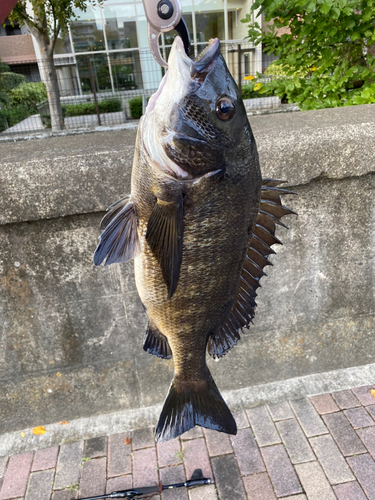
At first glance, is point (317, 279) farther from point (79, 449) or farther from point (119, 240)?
point (79, 449)

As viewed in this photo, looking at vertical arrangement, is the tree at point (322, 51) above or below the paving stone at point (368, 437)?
above

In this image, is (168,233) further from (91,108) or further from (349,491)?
(91,108)

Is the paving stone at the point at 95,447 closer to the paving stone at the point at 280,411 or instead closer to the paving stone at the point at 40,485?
the paving stone at the point at 40,485

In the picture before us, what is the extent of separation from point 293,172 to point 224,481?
2.38 metres

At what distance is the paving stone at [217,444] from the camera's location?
9.82ft

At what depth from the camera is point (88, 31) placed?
1989cm

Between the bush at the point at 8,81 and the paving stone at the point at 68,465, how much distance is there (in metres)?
21.1

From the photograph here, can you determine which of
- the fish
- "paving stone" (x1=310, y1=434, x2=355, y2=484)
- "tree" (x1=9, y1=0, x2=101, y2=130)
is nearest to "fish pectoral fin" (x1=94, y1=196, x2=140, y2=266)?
the fish

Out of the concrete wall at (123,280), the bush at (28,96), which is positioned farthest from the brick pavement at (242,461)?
the bush at (28,96)

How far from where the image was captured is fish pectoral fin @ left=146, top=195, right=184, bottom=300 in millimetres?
1337

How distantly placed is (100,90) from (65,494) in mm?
17851

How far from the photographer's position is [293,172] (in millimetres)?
2707

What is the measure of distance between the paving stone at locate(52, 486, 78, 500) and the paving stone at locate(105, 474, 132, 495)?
244mm

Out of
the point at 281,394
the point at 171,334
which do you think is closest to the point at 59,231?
the point at 171,334
